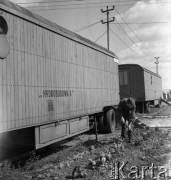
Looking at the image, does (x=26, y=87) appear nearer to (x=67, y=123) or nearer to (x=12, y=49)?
(x=12, y=49)

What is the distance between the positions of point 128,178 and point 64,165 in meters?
1.57

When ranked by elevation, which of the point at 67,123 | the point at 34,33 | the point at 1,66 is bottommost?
the point at 67,123

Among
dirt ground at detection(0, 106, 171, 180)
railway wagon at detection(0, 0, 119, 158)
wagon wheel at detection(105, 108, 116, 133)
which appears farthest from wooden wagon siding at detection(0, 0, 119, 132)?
wagon wheel at detection(105, 108, 116, 133)

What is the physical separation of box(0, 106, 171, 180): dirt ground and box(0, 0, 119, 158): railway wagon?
1.90 ft

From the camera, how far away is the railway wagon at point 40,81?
4613mm

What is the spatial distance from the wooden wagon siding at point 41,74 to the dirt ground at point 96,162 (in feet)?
3.26

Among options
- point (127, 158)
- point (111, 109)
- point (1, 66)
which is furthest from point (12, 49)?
point (111, 109)

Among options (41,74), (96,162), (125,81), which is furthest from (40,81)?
(125,81)

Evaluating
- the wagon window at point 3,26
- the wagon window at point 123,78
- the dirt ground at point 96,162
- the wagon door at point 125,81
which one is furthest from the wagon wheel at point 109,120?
the wagon window at point 123,78

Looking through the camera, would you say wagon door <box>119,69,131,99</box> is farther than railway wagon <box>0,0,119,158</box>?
Yes

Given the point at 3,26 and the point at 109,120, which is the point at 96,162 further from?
the point at 109,120

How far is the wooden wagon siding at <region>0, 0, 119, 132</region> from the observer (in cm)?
465

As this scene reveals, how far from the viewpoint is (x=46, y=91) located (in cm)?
576

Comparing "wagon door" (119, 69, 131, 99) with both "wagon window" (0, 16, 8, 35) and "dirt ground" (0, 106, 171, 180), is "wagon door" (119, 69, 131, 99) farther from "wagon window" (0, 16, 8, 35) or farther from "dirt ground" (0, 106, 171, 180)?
"wagon window" (0, 16, 8, 35)
